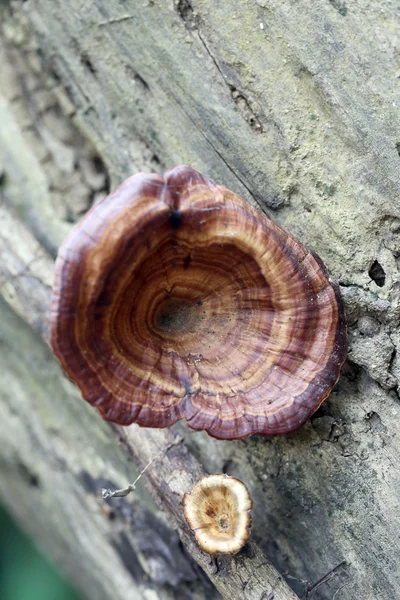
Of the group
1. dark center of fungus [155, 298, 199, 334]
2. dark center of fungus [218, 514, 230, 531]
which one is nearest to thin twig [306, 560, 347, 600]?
dark center of fungus [218, 514, 230, 531]

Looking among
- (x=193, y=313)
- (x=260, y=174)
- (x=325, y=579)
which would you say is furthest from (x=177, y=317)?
(x=325, y=579)

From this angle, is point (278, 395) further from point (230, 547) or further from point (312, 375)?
point (230, 547)

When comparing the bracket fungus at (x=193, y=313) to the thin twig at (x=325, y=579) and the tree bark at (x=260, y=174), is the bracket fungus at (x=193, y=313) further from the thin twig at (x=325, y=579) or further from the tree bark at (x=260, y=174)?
the thin twig at (x=325, y=579)

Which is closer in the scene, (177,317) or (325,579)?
(177,317)

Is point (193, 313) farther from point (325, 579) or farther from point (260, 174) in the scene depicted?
point (325, 579)

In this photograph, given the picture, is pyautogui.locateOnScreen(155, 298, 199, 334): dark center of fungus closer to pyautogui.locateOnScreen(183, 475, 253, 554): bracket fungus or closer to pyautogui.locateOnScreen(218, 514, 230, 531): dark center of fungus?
pyautogui.locateOnScreen(183, 475, 253, 554): bracket fungus

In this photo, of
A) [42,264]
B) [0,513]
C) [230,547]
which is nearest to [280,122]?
[42,264]
